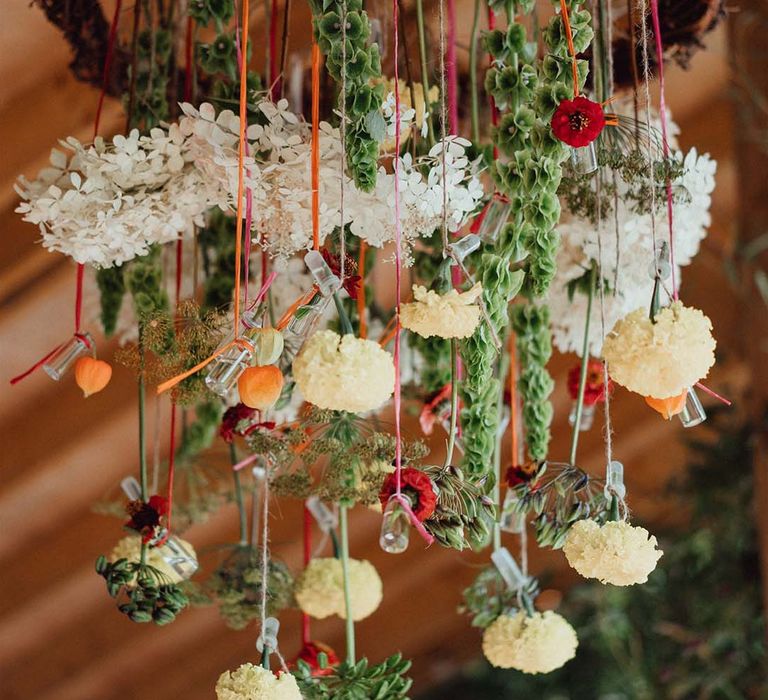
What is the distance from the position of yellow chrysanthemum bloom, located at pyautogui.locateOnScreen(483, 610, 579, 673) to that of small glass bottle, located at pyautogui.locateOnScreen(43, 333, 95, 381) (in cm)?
63

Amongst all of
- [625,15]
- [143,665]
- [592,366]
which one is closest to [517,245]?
[592,366]

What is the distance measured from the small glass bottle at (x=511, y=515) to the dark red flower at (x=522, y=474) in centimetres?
1

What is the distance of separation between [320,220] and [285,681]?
0.50 metres

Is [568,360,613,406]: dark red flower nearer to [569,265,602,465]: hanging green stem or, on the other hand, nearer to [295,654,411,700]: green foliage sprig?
[569,265,602,465]: hanging green stem

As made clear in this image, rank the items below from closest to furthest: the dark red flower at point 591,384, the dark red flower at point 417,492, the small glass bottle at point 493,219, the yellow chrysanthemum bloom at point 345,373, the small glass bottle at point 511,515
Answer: the yellow chrysanthemum bloom at point 345,373
the dark red flower at point 417,492
the small glass bottle at point 493,219
the small glass bottle at point 511,515
the dark red flower at point 591,384

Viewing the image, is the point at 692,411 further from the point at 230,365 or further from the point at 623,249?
the point at 230,365

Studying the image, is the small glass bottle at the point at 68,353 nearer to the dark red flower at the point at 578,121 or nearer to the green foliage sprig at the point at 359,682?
the green foliage sprig at the point at 359,682

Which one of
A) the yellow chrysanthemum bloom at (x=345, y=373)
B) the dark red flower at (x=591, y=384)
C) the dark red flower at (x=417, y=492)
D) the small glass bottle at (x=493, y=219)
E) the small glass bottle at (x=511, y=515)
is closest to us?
the yellow chrysanthemum bloom at (x=345, y=373)

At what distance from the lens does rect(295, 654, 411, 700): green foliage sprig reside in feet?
4.12

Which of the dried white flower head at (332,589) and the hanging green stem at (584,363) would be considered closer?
the hanging green stem at (584,363)

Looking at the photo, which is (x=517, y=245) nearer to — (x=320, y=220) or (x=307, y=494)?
(x=320, y=220)

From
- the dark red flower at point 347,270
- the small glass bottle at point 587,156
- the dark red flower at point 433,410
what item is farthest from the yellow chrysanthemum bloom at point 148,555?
the small glass bottle at point 587,156

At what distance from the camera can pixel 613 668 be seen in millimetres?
3141

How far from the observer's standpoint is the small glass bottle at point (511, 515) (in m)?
1.32
